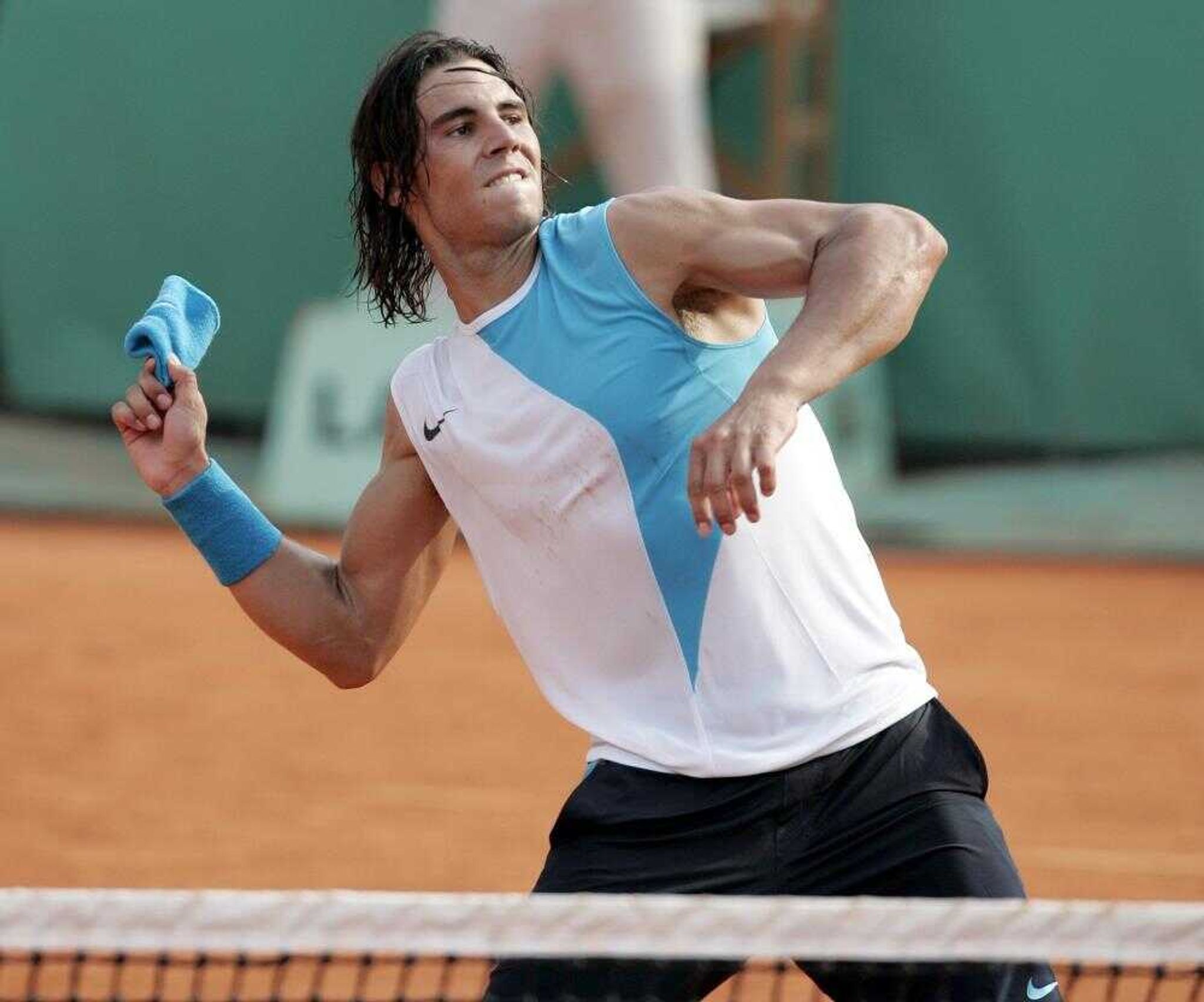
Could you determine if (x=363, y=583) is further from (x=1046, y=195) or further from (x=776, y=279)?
(x=1046, y=195)

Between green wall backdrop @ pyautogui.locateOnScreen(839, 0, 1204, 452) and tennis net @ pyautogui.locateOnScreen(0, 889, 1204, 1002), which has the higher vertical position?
tennis net @ pyautogui.locateOnScreen(0, 889, 1204, 1002)

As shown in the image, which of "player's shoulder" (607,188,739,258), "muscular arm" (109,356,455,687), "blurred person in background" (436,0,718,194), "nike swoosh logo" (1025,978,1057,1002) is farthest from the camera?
"blurred person in background" (436,0,718,194)

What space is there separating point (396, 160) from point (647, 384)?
0.74 metres

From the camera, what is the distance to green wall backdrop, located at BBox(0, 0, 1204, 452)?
15.0 meters

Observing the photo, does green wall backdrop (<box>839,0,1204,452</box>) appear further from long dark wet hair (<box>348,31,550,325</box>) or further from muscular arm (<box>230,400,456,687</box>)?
muscular arm (<box>230,400,456,687</box>)

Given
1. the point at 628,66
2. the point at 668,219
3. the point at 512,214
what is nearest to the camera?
the point at 668,219

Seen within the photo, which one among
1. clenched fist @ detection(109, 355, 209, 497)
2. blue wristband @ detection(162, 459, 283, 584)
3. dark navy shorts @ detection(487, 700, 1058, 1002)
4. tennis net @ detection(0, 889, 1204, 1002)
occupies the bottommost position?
dark navy shorts @ detection(487, 700, 1058, 1002)

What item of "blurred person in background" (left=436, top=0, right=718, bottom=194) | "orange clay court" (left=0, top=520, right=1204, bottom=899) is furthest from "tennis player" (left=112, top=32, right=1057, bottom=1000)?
"blurred person in background" (left=436, top=0, right=718, bottom=194)

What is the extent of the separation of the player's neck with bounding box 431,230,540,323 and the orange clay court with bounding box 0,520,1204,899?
121 inches

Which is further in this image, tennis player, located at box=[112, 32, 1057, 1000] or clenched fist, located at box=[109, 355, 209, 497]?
clenched fist, located at box=[109, 355, 209, 497]

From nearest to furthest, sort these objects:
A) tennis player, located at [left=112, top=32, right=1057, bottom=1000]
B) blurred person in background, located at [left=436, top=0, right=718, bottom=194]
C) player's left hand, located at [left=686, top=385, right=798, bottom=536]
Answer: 1. player's left hand, located at [left=686, top=385, right=798, bottom=536]
2. tennis player, located at [left=112, top=32, right=1057, bottom=1000]
3. blurred person in background, located at [left=436, top=0, right=718, bottom=194]

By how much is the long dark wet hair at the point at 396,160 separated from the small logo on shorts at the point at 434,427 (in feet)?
1.23

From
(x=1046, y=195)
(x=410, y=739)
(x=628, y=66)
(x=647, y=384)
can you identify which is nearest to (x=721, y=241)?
(x=647, y=384)

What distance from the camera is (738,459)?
308cm
